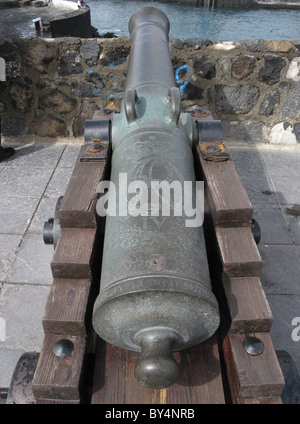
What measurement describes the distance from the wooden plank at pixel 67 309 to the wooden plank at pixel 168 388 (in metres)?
0.17

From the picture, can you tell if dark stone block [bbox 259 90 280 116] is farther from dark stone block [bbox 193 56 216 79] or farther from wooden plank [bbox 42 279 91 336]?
wooden plank [bbox 42 279 91 336]

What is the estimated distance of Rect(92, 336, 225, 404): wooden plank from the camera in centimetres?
130

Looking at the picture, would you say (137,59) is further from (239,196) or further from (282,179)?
(282,179)

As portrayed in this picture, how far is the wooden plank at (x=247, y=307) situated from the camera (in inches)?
51.4

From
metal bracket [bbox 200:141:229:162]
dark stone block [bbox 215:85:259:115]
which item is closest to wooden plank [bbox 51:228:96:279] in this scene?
metal bracket [bbox 200:141:229:162]

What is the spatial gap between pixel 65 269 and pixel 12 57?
244cm

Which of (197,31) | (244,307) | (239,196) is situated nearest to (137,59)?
(239,196)

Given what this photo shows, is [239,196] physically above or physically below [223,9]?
above

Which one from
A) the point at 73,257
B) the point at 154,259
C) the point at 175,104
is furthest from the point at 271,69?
the point at 154,259

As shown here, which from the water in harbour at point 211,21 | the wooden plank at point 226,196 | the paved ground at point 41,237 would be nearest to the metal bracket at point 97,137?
the wooden plank at point 226,196

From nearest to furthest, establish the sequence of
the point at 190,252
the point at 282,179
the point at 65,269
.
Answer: the point at 190,252, the point at 65,269, the point at 282,179

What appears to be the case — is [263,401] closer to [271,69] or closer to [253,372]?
[253,372]

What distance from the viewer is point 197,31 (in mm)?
17281

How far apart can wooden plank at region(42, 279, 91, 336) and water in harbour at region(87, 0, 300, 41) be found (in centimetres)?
1530
